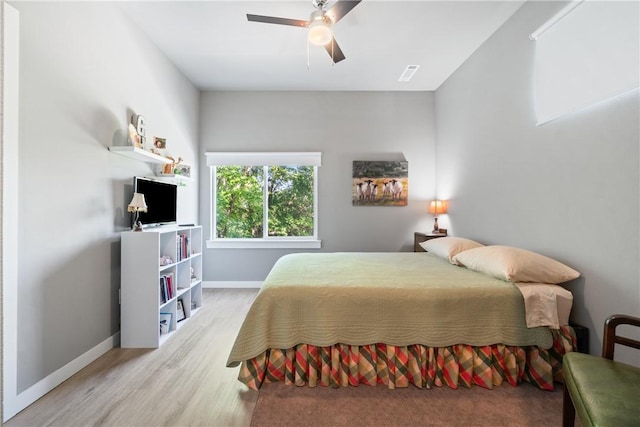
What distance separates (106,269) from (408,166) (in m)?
3.76

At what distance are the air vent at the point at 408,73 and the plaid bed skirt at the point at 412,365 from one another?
3.05 m

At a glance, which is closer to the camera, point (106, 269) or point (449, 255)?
point (106, 269)

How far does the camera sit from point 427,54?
10.4 ft

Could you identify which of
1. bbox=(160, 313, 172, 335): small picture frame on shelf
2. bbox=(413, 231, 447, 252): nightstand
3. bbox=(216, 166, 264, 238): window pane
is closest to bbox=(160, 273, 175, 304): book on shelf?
bbox=(160, 313, 172, 335): small picture frame on shelf

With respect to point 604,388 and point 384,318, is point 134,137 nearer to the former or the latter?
point 384,318

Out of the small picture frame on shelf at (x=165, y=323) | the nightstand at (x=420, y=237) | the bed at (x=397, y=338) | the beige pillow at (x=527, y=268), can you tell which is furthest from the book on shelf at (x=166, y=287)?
the nightstand at (x=420, y=237)

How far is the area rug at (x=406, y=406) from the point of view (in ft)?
4.97

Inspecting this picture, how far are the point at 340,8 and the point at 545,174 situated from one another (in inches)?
78.6

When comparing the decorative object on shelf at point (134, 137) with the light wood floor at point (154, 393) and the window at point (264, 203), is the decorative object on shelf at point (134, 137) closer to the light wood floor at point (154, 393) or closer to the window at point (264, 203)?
the window at point (264, 203)

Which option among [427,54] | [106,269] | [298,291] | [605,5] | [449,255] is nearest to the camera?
[605,5]

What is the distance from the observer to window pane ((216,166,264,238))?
419 centimetres

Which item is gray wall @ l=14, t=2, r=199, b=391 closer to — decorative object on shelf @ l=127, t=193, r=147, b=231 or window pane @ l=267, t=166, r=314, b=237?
decorative object on shelf @ l=127, t=193, r=147, b=231

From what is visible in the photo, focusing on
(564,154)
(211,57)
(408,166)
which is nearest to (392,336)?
(564,154)

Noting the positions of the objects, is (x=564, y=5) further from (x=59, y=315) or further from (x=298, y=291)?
(x=59, y=315)
